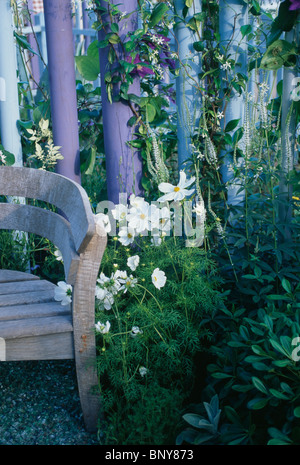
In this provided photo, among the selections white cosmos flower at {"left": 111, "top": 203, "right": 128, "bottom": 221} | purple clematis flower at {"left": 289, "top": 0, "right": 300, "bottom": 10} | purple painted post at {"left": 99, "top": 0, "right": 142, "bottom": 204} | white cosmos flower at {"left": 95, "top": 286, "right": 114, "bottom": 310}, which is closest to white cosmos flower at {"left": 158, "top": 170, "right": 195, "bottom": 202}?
white cosmos flower at {"left": 111, "top": 203, "right": 128, "bottom": 221}

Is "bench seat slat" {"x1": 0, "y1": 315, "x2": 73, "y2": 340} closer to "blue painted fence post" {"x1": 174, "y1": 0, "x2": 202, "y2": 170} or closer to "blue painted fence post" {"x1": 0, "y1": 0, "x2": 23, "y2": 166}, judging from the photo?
"blue painted fence post" {"x1": 174, "y1": 0, "x2": 202, "y2": 170}

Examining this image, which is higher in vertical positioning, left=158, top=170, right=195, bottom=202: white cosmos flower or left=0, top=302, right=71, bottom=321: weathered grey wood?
left=158, top=170, right=195, bottom=202: white cosmos flower

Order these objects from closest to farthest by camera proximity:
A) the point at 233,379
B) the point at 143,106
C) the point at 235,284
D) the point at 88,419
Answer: the point at 233,379 → the point at 88,419 → the point at 235,284 → the point at 143,106

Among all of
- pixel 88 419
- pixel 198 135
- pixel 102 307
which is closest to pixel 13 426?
pixel 88 419

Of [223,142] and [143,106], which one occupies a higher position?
[143,106]

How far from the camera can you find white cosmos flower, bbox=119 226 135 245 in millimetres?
1988

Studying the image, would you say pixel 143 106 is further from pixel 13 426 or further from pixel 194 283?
pixel 13 426

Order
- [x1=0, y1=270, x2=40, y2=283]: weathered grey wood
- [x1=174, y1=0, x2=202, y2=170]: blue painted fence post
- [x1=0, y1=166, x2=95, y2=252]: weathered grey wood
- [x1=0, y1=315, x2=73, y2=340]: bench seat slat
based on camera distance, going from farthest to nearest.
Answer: [x1=174, y1=0, x2=202, y2=170]: blue painted fence post, [x1=0, y1=270, x2=40, y2=283]: weathered grey wood, [x1=0, y1=315, x2=73, y2=340]: bench seat slat, [x1=0, y1=166, x2=95, y2=252]: weathered grey wood

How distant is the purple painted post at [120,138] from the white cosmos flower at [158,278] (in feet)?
2.49

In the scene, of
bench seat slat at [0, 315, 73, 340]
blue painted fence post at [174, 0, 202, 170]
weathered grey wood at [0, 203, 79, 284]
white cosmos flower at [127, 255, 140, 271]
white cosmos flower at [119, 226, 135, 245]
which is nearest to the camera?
bench seat slat at [0, 315, 73, 340]

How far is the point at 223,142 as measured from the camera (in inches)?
93.4

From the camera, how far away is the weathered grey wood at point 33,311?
1.74m

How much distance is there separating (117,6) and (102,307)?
138 cm

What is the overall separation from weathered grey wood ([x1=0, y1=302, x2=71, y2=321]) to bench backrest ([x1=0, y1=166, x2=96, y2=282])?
177mm
